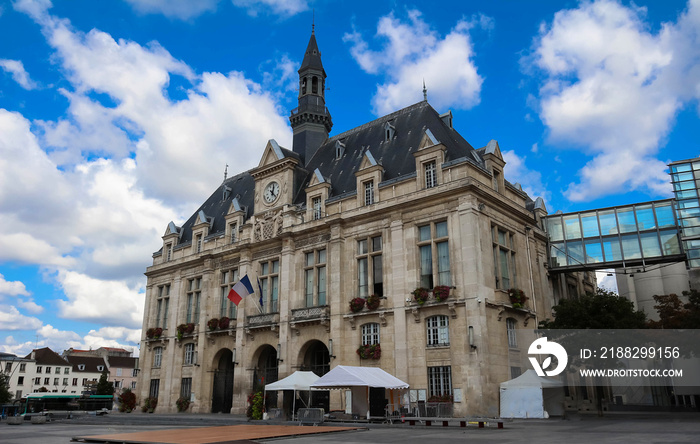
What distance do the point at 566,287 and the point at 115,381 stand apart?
90947 millimetres

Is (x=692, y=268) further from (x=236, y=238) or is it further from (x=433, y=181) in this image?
(x=236, y=238)

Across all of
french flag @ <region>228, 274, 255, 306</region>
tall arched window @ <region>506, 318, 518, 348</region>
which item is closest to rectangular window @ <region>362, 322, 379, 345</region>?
tall arched window @ <region>506, 318, 518, 348</region>

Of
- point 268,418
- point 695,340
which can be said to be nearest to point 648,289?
point 695,340

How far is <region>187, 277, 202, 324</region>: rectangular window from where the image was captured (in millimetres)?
46688

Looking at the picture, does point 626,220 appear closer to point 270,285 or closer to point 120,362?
point 270,285

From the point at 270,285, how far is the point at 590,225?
24.5m

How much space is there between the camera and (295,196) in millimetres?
42531

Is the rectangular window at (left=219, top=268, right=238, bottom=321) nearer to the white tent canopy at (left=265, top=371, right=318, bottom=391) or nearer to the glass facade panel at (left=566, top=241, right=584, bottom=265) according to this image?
the white tent canopy at (left=265, top=371, right=318, bottom=391)

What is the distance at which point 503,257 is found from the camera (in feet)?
111

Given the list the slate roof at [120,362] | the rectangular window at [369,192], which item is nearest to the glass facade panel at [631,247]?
the rectangular window at [369,192]

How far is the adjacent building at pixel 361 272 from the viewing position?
3042 cm

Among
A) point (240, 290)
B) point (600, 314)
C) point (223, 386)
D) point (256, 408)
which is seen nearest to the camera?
point (600, 314)

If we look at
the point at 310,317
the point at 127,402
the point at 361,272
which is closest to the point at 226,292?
the point at 310,317

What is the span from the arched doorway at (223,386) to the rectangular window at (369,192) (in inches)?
703
